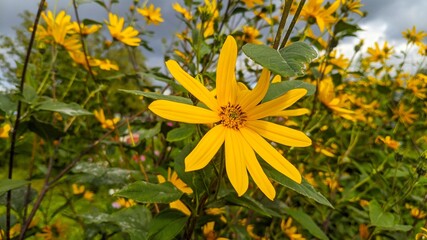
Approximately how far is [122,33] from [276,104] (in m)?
1.13

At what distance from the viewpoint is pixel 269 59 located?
1.42ft

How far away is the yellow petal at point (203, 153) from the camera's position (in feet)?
1.52

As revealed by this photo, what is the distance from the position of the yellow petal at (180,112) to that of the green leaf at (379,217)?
0.54 meters

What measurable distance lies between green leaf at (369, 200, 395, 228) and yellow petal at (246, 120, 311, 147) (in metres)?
0.45

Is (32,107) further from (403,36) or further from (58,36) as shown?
(403,36)

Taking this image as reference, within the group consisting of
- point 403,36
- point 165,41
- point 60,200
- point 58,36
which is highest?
point 403,36

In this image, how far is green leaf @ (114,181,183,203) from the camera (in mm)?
581

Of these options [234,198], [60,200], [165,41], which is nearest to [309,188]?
[234,198]

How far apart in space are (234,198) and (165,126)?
1.87ft

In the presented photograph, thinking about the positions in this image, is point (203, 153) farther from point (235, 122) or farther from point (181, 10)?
point (181, 10)

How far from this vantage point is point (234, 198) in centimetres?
63

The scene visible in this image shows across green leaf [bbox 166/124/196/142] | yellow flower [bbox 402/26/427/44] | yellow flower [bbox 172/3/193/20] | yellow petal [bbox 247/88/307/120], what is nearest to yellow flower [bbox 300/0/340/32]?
green leaf [bbox 166/124/196/142]

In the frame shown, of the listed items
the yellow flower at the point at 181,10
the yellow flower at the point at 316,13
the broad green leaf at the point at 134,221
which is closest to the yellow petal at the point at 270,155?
the broad green leaf at the point at 134,221

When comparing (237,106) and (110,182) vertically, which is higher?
Answer: (237,106)
